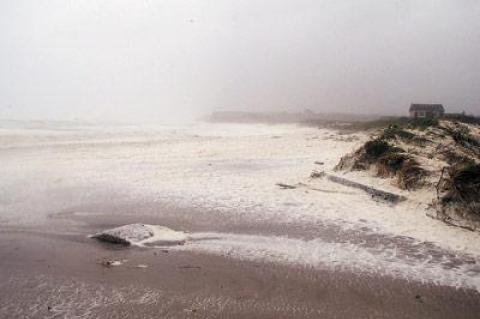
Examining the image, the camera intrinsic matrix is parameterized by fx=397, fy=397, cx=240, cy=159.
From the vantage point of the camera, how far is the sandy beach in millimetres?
5328

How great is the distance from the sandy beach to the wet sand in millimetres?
24

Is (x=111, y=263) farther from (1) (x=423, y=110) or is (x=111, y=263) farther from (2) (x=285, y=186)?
(1) (x=423, y=110)

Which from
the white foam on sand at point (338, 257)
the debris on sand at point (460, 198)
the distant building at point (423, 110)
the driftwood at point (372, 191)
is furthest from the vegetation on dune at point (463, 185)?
the distant building at point (423, 110)

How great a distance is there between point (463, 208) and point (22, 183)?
40.9 ft

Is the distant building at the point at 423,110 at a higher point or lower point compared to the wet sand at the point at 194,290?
higher

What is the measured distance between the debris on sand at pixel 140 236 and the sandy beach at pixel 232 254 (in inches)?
9.4

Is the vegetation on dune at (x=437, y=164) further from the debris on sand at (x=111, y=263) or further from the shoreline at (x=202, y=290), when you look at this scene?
the debris on sand at (x=111, y=263)

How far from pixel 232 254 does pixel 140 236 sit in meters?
1.91

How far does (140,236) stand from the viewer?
7707 mm

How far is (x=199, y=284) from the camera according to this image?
5.91 metres

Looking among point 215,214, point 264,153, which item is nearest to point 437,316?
point 215,214

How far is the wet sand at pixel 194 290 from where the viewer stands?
16.9 ft

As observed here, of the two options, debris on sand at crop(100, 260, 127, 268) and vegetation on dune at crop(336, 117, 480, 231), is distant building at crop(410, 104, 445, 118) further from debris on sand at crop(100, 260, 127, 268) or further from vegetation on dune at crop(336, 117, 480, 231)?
debris on sand at crop(100, 260, 127, 268)

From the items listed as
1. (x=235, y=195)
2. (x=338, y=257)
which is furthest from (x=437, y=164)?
(x=338, y=257)
